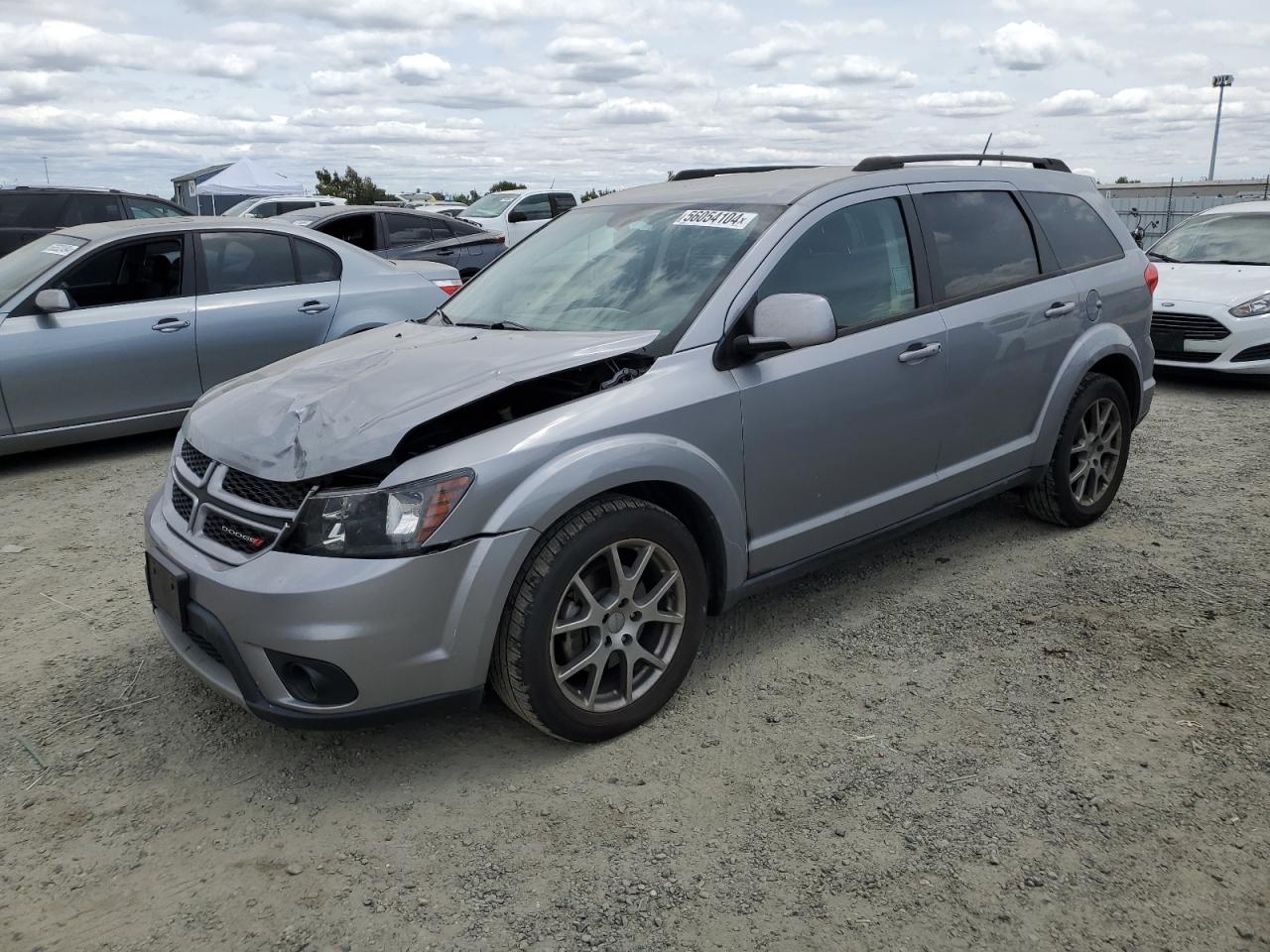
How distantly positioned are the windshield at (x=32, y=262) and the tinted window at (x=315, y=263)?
4.53ft

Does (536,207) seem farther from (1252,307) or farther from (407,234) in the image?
(1252,307)

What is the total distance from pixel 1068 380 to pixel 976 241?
0.82 meters

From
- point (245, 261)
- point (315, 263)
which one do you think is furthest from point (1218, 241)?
point (245, 261)

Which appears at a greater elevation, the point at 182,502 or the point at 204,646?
the point at 182,502

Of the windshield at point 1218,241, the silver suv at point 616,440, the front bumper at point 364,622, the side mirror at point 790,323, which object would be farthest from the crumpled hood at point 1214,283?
the front bumper at point 364,622

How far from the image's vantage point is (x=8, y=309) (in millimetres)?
6102

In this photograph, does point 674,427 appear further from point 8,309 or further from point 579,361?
point 8,309

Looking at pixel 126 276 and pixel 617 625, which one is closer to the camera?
pixel 617 625

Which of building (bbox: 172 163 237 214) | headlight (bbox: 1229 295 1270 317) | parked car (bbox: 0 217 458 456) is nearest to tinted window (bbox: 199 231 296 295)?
parked car (bbox: 0 217 458 456)

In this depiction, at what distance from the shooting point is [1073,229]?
482cm

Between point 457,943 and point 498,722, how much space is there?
1016 mm

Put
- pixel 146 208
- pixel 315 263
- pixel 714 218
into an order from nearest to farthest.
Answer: pixel 714 218
pixel 315 263
pixel 146 208

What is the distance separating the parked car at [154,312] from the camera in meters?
6.12

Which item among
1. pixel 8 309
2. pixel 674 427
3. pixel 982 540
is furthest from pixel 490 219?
pixel 674 427
